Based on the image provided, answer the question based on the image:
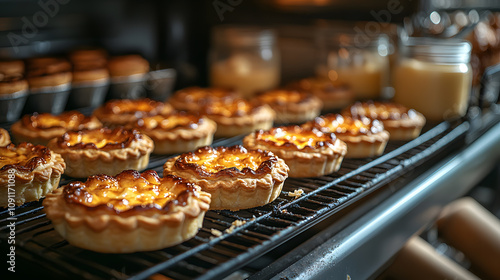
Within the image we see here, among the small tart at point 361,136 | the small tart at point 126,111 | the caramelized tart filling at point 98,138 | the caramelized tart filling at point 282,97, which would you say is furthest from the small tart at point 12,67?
the small tart at point 361,136

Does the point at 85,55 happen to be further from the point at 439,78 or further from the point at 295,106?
the point at 439,78

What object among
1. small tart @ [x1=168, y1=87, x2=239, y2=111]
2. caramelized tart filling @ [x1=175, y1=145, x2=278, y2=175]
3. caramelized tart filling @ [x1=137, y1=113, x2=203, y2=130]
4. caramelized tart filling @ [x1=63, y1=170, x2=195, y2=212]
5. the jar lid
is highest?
the jar lid

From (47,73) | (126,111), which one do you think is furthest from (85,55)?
(126,111)

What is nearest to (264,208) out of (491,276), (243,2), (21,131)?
(21,131)

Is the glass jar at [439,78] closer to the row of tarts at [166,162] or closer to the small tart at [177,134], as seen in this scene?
the row of tarts at [166,162]

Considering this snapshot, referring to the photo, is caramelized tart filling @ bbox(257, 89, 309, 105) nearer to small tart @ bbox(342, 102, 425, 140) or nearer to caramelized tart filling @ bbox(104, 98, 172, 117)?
small tart @ bbox(342, 102, 425, 140)

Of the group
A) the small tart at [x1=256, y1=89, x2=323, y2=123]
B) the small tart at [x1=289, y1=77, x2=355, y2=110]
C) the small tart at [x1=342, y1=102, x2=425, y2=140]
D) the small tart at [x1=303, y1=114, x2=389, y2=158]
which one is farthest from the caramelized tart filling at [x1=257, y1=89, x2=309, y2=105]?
the small tart at [x1=303, y1=114, x2=389, y2=158]

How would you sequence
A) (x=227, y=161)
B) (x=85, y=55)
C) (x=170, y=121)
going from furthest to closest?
(x=85, y=55) < (x=170, y=121) < (x=227, y=161)
